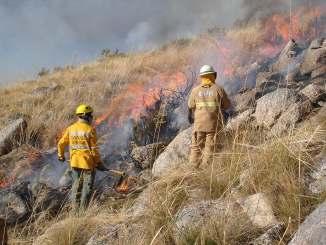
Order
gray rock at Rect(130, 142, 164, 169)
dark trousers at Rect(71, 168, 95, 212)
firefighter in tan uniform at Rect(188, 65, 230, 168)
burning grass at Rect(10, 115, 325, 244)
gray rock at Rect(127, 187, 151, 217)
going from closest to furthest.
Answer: burning grass at Rect(10, 115, 325, 244) < gray rock at Rect(127, 187, 151, 217) < firefighter in tan uniform at Rect(188, 65, 230, 168) < dark trousers at Rect(71, 168, 95, 212) < gray rock at Rect(130, 142, 164, 169)

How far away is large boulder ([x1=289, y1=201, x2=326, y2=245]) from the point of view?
301 cm

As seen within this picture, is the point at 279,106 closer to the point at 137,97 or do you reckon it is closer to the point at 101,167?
the point at 101,167

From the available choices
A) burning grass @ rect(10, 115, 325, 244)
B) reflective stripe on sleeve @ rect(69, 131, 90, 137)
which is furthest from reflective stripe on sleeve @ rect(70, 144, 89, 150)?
burning grass @ rect(10, 115, 325, 244)

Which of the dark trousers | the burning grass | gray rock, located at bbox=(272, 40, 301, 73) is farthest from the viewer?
gray rock, located at bbox=(272, 40, 301, 73)

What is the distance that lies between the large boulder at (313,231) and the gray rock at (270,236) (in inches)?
10.6

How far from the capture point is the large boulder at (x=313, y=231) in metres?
3.01

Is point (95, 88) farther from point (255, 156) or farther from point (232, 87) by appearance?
point (255, 156)

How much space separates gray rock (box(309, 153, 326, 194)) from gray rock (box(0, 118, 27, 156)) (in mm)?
8854

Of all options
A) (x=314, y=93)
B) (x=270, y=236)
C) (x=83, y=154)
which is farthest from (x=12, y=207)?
(x=270, y=236)

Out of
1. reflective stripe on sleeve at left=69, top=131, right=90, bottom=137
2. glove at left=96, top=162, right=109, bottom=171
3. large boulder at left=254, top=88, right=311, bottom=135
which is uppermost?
large boulder at left=254, top=88, right=311, bottom=135

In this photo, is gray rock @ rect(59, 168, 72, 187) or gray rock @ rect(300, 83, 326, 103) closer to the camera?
gray rock @ rect(300, 83, 326, 103)

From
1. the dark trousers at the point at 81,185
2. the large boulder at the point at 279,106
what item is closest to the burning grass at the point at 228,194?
the large boulder at the point at 279,106

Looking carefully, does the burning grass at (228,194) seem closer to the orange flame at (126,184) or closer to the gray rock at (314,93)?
the gray rock at (314,93)

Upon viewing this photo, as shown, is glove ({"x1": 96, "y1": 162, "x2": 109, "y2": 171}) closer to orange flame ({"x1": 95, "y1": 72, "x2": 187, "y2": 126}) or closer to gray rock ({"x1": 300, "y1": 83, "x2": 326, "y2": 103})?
gray rock ({"x1": 300, "y1": 83, "x2": 326, "y2": 103})
